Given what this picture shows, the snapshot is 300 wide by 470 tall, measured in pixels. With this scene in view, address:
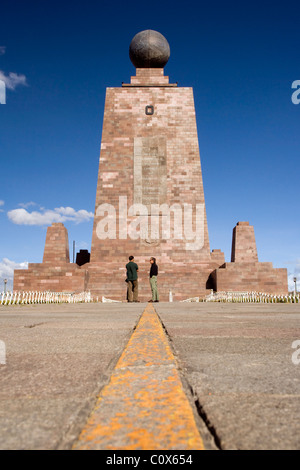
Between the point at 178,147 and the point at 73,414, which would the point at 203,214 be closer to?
the point at 178,147

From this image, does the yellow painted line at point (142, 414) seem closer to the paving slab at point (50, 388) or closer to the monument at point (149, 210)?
the paving slab at point (50, 388)

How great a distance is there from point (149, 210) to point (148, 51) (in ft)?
34.0

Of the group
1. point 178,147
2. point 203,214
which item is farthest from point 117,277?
point 178,147

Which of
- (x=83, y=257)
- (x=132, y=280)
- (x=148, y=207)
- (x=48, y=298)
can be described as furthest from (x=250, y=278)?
(x=83, y=257)

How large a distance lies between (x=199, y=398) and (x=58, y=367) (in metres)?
0.71

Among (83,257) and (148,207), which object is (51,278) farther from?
(83,257)

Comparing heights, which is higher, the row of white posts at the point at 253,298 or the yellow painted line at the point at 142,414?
the yellow painted line at the point at 142,414

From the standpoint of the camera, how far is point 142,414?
88cm

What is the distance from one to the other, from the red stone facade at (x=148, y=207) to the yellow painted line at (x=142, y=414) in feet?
49.9

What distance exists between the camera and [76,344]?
7.32ft

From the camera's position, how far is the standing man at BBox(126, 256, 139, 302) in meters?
11.8

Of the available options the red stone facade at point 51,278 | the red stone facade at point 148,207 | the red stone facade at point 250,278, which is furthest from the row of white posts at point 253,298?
the red stone facade at point 51,278

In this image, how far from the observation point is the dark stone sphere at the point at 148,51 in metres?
22.5

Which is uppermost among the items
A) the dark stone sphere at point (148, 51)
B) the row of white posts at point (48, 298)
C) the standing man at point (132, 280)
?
the dark stone sphere at point (148, 51)
